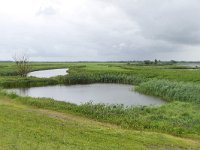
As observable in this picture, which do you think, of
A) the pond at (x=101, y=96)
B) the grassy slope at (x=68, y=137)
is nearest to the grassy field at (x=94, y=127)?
the grassy slope at (x=68, y=137)

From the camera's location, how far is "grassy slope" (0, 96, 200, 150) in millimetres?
13758

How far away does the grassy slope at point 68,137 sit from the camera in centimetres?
1376

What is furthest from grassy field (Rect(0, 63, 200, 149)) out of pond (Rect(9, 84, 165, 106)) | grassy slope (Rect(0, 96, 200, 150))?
pond (Rect(9, 84, 165, 106))

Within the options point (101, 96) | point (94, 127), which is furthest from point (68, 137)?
point (101, 96)

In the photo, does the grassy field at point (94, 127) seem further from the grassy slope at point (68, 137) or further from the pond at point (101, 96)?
the pond at point (101, 96)

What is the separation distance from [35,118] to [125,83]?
4998 cm

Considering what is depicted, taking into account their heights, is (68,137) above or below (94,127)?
above

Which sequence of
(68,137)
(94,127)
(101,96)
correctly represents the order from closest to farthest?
(68,137) < (94,127) < (101,96)

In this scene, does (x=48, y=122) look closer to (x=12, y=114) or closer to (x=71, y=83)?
(x=12, y=114)

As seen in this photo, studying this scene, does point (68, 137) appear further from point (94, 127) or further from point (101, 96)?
point (101, 96)

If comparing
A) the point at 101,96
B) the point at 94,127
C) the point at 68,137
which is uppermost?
the point at 68,137

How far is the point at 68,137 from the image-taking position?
603 inches

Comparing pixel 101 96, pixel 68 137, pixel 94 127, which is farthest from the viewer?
pixel 101 96

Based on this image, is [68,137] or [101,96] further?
[101,96]
